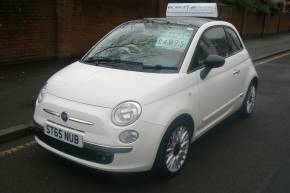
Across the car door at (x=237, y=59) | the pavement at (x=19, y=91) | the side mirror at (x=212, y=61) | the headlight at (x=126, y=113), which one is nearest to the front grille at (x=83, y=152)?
the headlight at (x=126, y=113)

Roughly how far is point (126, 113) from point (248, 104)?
11.1 feet

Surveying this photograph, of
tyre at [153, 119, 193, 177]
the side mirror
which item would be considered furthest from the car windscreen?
tyre at [153, 119, 193, 177]

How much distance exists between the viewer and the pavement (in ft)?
18.5

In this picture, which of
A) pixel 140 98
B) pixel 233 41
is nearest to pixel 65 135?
pixel 140 98

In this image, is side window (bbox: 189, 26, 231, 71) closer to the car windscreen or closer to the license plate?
the car windscreen

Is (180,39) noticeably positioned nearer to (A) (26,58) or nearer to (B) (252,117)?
(B) (252,117)

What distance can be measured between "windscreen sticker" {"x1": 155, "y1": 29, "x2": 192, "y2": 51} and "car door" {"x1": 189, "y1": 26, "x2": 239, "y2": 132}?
0.17 m

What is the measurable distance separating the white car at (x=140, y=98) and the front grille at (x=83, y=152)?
0.03ft

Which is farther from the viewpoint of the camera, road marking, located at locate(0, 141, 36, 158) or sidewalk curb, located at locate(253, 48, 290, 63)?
sidewalk curb, located at locate(253, 48, 290, 63)

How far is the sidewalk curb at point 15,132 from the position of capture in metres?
5.27

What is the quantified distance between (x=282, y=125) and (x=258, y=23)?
786 inches

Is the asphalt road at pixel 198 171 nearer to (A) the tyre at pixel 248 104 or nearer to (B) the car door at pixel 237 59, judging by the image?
(A) the tyre at pixel 248 104

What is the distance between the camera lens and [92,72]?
15.2ft

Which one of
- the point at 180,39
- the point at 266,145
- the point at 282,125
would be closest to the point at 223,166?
the point at 266,145
